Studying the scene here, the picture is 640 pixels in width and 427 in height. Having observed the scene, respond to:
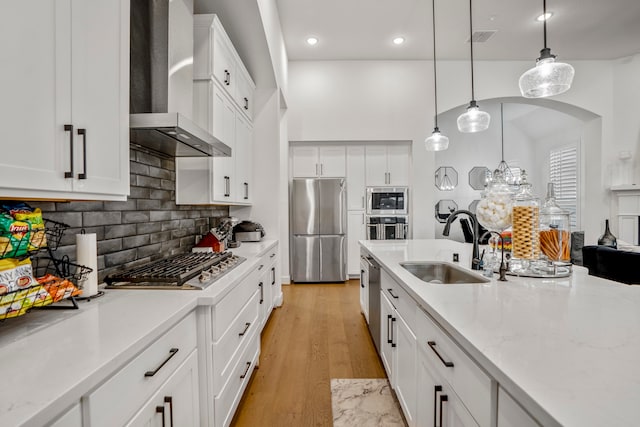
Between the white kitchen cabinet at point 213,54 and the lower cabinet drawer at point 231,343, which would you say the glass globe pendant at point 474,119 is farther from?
the lower cabinet drawer at point 231,343

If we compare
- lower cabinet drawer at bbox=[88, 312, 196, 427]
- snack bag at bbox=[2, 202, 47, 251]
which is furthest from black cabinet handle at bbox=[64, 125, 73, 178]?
lower cabinet drawer at bbox=[88, 312, 196, 427]

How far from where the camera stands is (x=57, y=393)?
61 centimetres

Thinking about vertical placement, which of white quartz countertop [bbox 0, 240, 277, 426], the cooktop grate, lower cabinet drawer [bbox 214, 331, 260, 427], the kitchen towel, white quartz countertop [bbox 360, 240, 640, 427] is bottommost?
lower cabinet drawer [bbox 214, 331, 260, 427]

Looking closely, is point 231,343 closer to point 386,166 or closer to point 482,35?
point 386,166

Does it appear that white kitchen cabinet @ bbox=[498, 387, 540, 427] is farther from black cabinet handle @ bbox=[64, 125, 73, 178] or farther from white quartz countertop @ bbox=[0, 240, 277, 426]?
black cabinet handle @ bbox=[64, 125, 73, 178]

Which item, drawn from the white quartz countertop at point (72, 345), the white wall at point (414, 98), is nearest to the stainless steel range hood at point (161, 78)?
the white quartz countertop at point (72, 345)

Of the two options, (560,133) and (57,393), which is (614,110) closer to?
(560,133)

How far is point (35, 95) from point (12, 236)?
41 cm

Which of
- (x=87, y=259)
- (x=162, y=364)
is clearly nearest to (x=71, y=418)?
Result: (x=162, y=364)

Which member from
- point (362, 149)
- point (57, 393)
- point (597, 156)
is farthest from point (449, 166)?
point (57, 393)

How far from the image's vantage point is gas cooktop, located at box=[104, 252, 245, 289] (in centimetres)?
148

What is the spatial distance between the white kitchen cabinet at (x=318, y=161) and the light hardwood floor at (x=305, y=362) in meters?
2.21

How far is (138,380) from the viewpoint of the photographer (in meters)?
0.90

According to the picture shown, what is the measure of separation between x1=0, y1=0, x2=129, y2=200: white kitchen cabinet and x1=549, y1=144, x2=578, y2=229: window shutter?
7.43 metres
